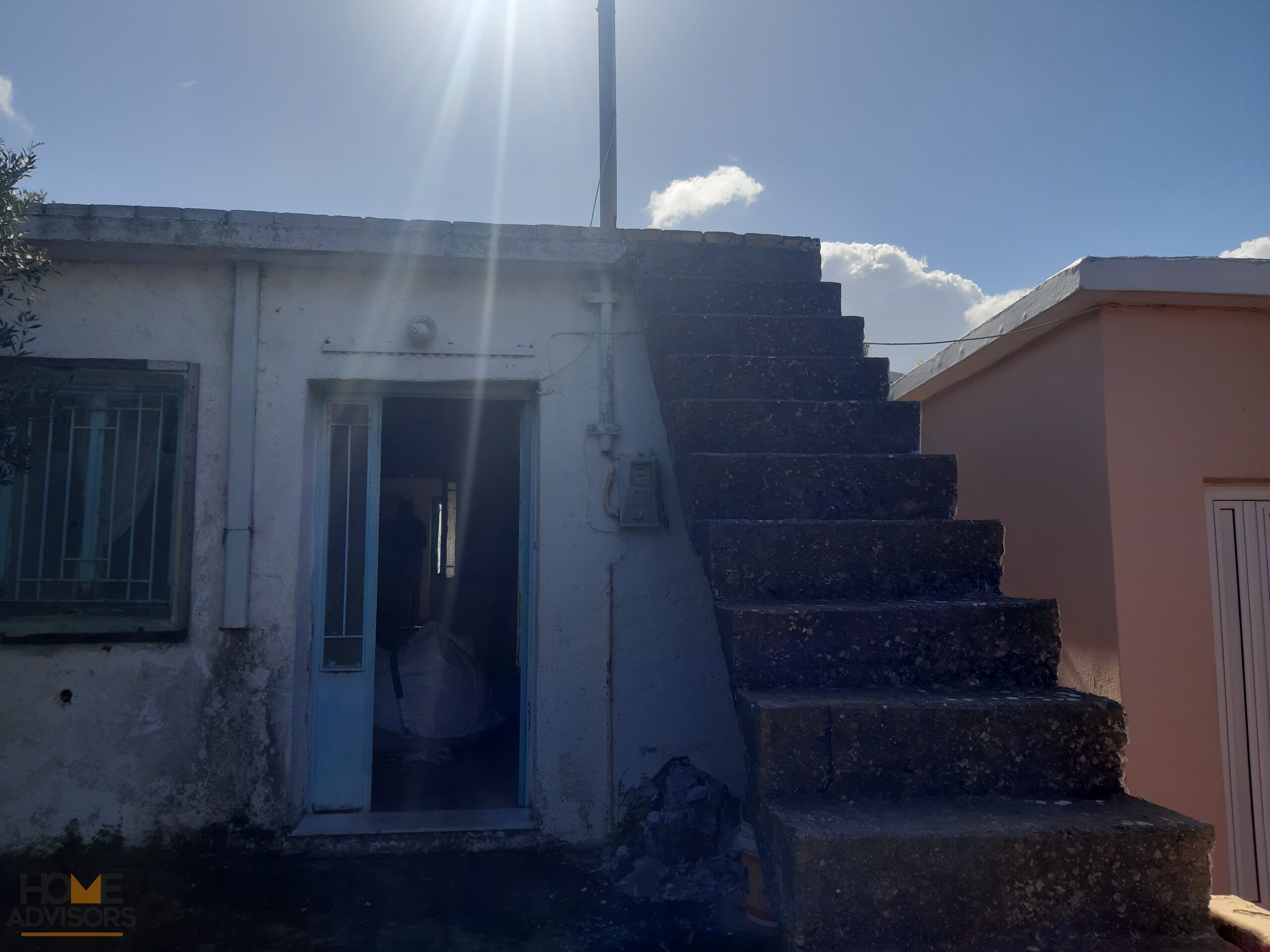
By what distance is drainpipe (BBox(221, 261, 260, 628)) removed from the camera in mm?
3922

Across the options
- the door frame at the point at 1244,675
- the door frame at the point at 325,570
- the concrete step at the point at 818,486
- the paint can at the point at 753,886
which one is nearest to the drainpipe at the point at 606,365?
the concrete step at the point at 818,486

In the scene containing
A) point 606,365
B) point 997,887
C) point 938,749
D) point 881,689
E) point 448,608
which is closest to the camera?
point 997,887

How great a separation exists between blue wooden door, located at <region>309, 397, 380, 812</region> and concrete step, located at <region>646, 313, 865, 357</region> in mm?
1687

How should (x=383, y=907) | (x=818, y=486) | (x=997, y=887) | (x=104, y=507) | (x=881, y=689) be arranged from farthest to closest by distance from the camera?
1. (x=104, y=507)
2. (x=383, y=907)
3. (x=818, y=486)
4. (x=881, y=689)
5. (x=997, y=887)

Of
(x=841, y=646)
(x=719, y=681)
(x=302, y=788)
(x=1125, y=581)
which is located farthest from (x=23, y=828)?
(x=1125, y=581)

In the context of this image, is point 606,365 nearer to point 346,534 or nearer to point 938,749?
point 346,534

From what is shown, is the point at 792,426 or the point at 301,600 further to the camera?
the point at 301,600

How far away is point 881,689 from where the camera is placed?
256 cm

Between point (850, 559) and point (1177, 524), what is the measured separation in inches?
81.7

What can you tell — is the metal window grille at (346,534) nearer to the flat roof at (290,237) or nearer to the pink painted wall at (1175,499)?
the flat roof at (290,237)

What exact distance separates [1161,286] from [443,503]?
7.20m

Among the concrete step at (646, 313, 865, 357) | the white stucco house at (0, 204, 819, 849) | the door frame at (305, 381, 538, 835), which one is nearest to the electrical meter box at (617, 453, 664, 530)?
the white stucco house at (0, 204, 819, 849)

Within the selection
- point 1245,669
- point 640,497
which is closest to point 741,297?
point 640,497

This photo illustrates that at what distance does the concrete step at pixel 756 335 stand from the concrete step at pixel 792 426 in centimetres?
47
